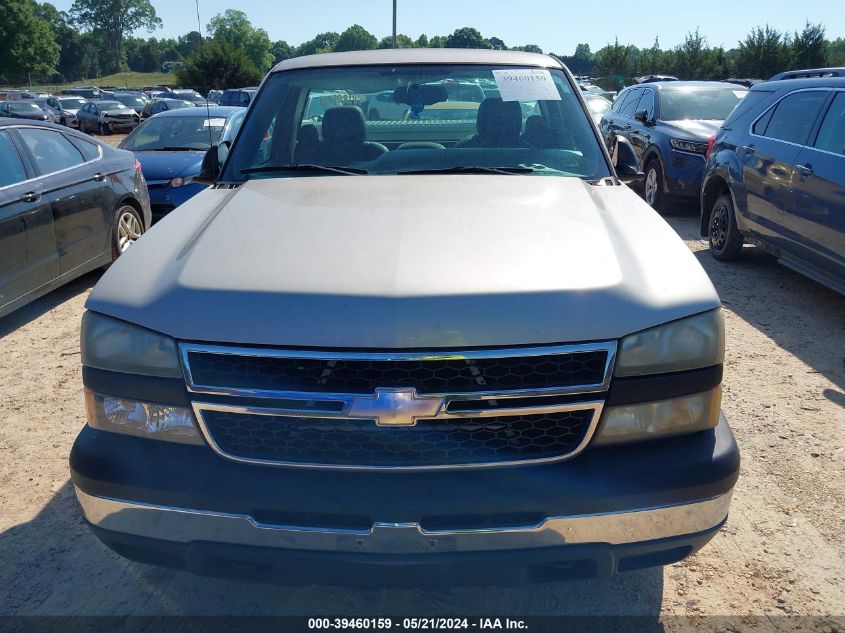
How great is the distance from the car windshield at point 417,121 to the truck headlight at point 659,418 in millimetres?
1435

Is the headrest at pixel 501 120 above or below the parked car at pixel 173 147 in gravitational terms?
above

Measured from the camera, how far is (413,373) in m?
2.14

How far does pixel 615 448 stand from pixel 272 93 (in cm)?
262

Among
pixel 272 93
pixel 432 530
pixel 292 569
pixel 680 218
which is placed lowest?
pixel 680 218

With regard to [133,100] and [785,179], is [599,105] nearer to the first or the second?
[785,179]

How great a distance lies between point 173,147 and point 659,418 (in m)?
9.65

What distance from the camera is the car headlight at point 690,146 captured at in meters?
10.1

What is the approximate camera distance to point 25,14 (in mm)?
85750

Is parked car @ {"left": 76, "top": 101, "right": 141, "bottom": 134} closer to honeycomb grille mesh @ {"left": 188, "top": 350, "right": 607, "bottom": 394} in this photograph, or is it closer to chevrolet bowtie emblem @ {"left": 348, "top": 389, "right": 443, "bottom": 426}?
honeycomb grille mesh @ {"left": 188, "top": 350, "right": 607, "bottom": 394}

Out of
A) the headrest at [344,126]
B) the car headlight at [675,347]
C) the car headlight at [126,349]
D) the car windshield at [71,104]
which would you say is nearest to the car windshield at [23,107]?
the car windshield at [71,104]

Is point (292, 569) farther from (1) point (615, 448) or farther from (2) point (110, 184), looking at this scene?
(2) point (110, 184)

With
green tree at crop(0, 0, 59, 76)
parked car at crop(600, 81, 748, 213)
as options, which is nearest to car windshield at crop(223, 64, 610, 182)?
parked car at crop(600, 81, 748, 213)

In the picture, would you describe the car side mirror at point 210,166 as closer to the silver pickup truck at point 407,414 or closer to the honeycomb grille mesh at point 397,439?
the silver pickup truck at point 407,414

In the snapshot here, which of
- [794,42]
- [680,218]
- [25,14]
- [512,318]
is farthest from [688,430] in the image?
[25,14]
